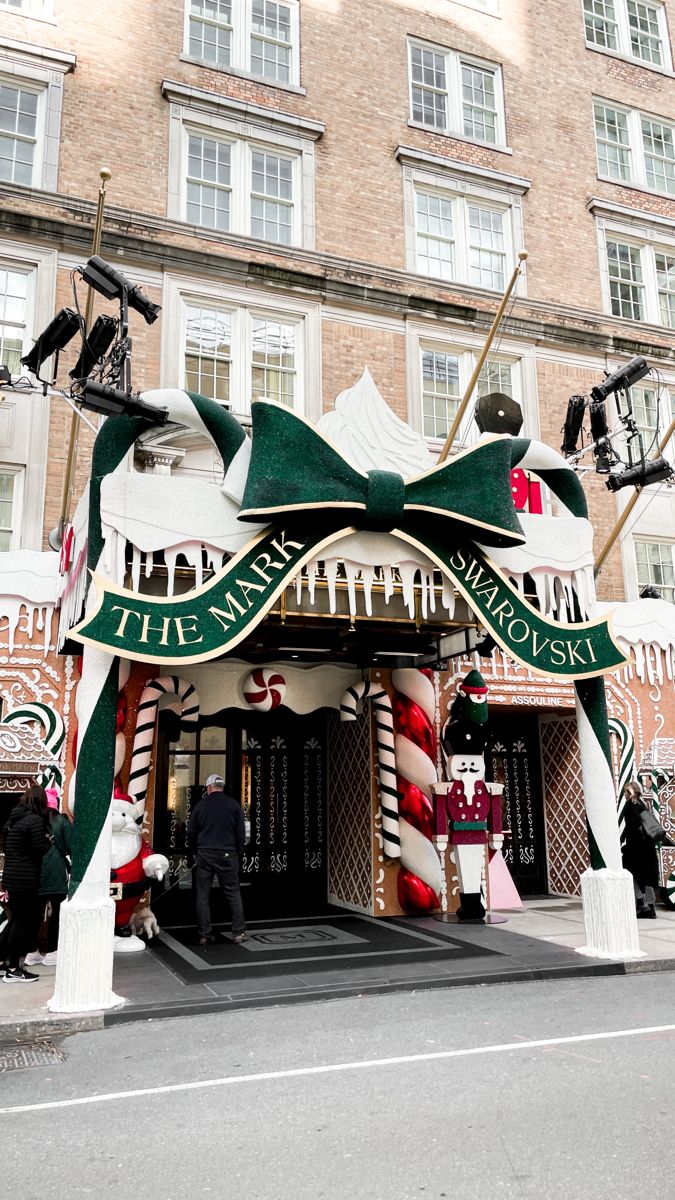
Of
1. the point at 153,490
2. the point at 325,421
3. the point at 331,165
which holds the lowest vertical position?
the point at 153,490

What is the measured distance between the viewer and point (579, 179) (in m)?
19.3

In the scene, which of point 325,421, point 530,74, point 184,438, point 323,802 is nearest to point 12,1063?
point 325,421

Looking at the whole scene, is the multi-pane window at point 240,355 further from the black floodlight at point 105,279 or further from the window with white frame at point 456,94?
the window with white frame at point 456,94

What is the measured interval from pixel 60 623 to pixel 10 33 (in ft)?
35.2

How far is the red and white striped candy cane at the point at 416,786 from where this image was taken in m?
12.2

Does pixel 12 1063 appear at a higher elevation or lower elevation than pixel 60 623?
lower

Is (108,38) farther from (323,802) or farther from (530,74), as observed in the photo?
(323,802)

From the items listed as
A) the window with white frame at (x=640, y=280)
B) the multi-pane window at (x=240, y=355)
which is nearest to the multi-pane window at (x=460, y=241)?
the window with white frame at (x=640, y=280)

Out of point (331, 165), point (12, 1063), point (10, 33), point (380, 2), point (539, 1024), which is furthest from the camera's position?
point (380, 2)

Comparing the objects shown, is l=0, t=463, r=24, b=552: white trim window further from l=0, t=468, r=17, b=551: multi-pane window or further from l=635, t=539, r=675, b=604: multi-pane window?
l=635, t=539, r=675, b=604: multi-pane window

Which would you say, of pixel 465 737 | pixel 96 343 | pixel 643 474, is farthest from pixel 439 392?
pixel 96 343

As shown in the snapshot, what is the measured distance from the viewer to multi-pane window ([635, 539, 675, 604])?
17625mm

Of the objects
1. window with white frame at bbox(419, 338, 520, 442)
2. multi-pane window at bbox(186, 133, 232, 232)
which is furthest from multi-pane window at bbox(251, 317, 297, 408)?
window with white frame at bbox(419, 338, 520, 442)

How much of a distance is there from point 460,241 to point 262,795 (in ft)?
36.6
